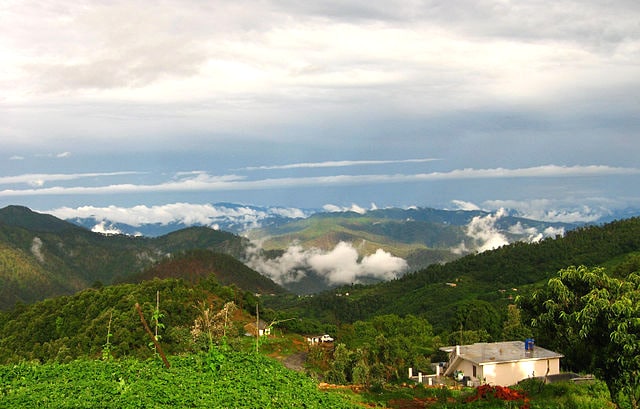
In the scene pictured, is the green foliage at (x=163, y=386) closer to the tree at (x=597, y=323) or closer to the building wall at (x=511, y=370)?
the tree at (x=597, y=323)

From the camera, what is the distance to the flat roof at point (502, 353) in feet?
150

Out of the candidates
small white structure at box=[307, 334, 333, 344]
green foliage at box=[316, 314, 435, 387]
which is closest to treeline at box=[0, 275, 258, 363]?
small white structure at box=[307, 334, 333, 344]

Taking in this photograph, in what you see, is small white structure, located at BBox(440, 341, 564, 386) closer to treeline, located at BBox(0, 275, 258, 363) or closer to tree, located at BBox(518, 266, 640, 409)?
tree, located at BBox(518, 266, 640, 409)

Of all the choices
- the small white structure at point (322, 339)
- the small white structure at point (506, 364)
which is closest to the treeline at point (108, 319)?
the small white structure at point (322, 339)

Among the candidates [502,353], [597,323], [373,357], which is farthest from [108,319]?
[597,323]

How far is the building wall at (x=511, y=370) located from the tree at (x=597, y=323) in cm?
1834

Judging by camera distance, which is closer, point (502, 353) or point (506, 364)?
point (506, 364)

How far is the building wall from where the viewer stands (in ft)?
148

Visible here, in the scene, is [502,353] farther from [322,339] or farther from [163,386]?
[163,386]

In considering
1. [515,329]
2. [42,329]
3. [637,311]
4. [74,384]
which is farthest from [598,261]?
[74,384]

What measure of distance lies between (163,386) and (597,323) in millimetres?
17954

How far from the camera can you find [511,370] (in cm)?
4572

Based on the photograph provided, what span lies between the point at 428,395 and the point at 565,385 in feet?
24.6

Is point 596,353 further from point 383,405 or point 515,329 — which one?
point 515,329
